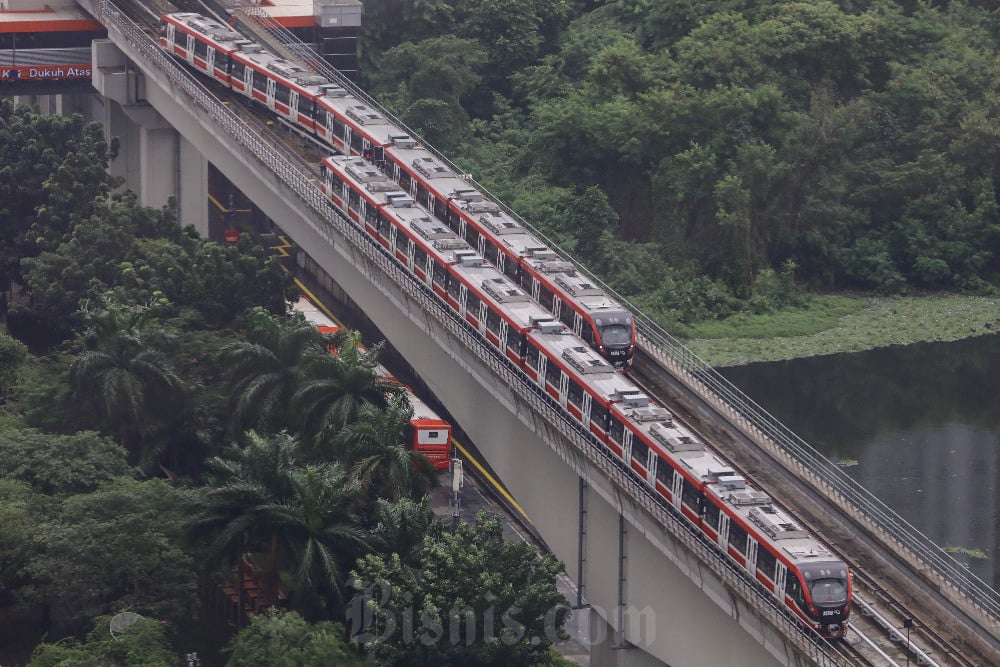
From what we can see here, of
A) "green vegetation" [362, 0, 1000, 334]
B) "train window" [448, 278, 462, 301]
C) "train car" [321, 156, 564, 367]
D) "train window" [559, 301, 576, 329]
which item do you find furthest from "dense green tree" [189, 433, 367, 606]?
"green vegetation" [362, 0, 1000, 334]

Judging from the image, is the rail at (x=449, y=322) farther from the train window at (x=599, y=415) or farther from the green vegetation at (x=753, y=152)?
the green vegetation at (x=753, y=152)

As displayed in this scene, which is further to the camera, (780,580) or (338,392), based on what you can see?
(338,392)

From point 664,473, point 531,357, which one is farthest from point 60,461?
point 664,473

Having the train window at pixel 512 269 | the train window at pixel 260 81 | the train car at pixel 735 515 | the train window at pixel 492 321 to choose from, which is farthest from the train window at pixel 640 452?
the train window at pixel 260 81

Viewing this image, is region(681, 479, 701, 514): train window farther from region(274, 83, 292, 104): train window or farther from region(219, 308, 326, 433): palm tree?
region(274, 83, 292, 104): train window

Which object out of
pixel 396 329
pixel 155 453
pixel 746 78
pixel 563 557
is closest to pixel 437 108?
pixel 746 78

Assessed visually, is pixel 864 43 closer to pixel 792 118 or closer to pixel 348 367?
pixel 792 118

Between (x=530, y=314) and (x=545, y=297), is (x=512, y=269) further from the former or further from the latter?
(x=530, y=314)
